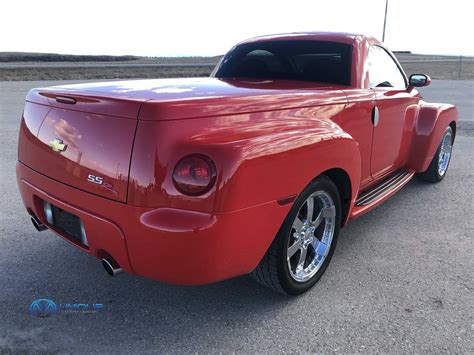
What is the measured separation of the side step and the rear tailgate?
6.51 ft

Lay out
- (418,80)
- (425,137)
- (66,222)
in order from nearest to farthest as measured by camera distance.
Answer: (66,222) < (418,80) < (425,137)

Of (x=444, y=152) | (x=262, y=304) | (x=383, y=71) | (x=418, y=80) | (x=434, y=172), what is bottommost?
(x=262, y=304)

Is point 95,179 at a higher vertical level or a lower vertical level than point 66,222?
higher

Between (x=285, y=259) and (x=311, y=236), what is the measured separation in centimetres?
43

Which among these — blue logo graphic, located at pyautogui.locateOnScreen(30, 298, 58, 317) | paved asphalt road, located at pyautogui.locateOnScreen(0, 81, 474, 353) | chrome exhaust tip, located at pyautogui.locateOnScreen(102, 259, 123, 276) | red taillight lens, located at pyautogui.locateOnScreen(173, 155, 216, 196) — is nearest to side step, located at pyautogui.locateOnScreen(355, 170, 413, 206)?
paved asphalt road, located at pyautogui.locateOnScreen(0, 81, 474, 353)

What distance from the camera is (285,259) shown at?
255 cm

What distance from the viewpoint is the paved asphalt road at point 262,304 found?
2357 millimetres

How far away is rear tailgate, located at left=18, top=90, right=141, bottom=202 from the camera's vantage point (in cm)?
213

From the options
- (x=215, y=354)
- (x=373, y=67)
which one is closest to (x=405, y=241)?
(x=373, y=67)

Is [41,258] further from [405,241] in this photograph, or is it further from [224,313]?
[405,241]

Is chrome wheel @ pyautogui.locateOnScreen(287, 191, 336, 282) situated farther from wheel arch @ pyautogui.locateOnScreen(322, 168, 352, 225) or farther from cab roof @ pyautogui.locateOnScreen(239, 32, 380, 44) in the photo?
cab roof @ pyautogui.locateOnScreen(239, 32, 380, 44)

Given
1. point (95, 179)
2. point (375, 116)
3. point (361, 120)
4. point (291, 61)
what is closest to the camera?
point (95, 179)

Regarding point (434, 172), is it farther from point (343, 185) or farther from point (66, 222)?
point (66, 222)

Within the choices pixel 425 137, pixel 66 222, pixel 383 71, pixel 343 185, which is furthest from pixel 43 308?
pixel 425 137
